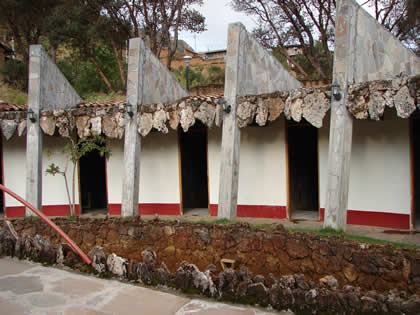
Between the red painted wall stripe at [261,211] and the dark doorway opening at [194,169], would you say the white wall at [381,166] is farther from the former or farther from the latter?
the dark doorway opening at [194,169]

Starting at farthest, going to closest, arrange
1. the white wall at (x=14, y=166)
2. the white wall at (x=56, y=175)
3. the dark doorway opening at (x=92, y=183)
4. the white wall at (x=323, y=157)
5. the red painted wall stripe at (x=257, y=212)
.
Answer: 1. the dark doorway opening at (x=92, y=183)
2. the white wall at (x=14, y=166)
3. the white wall at (x=56, y=175)
4. the white wall at (x=323, y=157)
5. the red painted wall stripe at (x=257, y=212)

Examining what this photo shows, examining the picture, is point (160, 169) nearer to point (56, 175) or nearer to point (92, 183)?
point (56, 175)

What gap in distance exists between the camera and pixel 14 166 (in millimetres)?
12492

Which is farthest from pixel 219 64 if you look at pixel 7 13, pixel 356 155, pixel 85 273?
pixel 85 273

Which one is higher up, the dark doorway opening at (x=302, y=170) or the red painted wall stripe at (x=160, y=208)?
the dark doorway opening at (x=302, y=170)

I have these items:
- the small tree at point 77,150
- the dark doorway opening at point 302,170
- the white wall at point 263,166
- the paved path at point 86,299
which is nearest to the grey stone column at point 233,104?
the white wall at point 263,166

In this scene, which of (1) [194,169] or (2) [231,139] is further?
(1) [194,169]

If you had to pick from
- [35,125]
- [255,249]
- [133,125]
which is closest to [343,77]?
[255,249]

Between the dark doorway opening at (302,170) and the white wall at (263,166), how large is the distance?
282mm

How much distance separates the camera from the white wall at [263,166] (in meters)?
10.4

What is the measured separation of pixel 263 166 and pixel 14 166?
7.71 metres

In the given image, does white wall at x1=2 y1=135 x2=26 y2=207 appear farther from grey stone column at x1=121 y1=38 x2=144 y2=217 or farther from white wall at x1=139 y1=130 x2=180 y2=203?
grey stone column at x1=121 y1=38 x2=144 y2=217

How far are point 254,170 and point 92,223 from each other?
4.63 m

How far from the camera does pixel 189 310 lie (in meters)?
5.03
